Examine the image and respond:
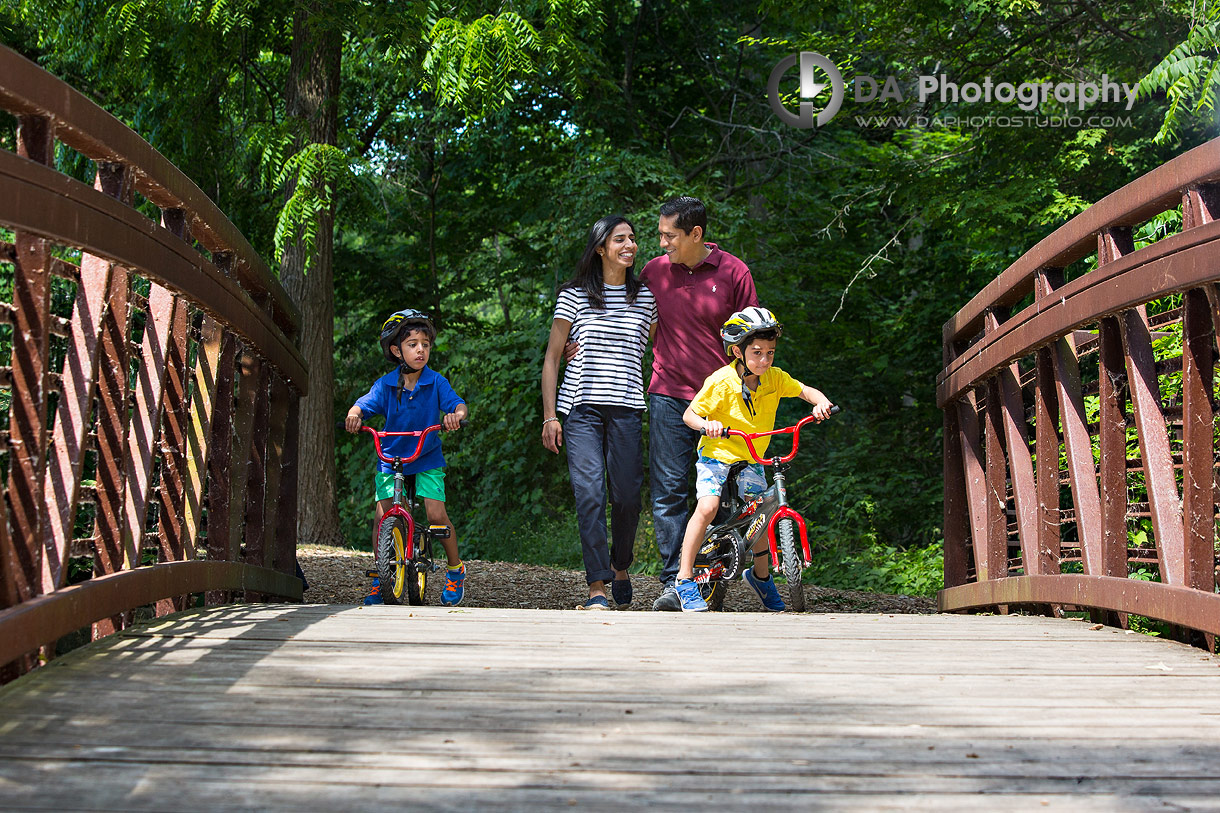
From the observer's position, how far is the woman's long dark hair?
230 inches

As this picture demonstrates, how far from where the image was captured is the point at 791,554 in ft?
18.0

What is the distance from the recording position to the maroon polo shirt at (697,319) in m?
5.94

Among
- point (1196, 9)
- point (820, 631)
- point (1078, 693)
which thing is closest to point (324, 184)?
point (820, 631)

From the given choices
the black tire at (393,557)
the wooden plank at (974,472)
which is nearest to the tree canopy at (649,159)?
the wooden plank at (974,472)

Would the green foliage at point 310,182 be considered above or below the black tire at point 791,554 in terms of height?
above

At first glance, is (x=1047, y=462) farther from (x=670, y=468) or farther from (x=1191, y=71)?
(x=1191, y=71)

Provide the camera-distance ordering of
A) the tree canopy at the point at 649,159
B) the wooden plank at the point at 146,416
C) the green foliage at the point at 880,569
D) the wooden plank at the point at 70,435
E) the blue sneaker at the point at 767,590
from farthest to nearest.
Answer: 1. the green foliage at the point at 880,569
2. the tree canopy at the point at 649,159
3. the blue sneaker at the point at 767,590
4. the wooden plank at the point at 146,416
5. the wooden plank at the point at 70,435

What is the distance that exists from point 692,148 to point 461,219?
3.14 metres

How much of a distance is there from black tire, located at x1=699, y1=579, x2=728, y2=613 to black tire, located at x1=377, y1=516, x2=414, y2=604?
1.47m

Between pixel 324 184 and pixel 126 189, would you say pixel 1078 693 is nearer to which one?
pixel 126 189

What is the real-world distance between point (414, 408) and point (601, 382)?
43.0 inches

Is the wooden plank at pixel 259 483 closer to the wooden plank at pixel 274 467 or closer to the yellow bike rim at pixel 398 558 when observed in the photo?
the wooden plank at pixel 274 467

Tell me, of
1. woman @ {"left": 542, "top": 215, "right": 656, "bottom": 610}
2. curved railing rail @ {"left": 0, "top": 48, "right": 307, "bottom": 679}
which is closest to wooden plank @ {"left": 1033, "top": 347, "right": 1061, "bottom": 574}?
woman @ {"left": 542, "top": 215, "right": 656, "bottom": 610}

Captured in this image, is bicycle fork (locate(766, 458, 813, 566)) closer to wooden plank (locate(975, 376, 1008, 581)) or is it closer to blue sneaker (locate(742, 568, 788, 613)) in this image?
blue sneaker (locate(742, 568, 788, 613))
